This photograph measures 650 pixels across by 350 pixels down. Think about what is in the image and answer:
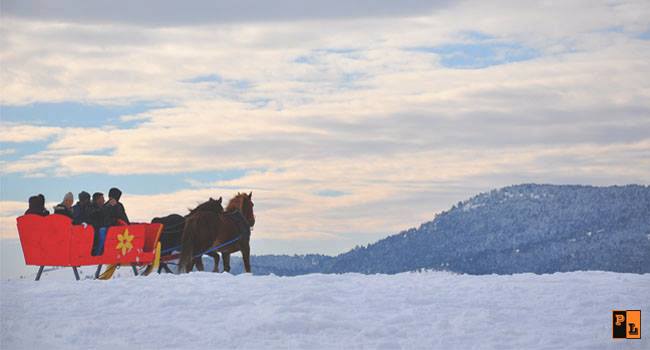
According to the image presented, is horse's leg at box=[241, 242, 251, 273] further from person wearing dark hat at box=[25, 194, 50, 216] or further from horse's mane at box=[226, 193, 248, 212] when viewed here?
person wearing dark hat at box=[25, 194, 50, 216]

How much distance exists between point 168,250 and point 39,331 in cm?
836

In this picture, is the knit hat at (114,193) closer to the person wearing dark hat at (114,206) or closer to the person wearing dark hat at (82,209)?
the person wearing dark hat at (114,206)

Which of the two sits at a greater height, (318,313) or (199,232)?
(199,232)

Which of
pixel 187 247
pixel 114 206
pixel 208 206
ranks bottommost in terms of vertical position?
pixel 187 247

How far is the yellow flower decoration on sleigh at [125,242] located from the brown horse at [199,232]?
1609 mm

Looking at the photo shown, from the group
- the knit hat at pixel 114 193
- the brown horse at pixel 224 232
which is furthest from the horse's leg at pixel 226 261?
the knit hat at pixel 114 193

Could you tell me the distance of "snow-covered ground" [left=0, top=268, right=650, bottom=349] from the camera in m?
10.2

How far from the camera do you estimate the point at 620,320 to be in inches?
417

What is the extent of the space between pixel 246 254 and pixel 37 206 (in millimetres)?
4533

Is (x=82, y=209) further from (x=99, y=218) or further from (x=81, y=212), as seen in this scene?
(x=99, y=218)

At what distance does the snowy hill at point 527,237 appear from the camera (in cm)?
9194

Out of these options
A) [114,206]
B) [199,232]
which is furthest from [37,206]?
[199,232]

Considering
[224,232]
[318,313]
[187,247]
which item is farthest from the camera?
[224,232]

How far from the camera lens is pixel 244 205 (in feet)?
67.5
